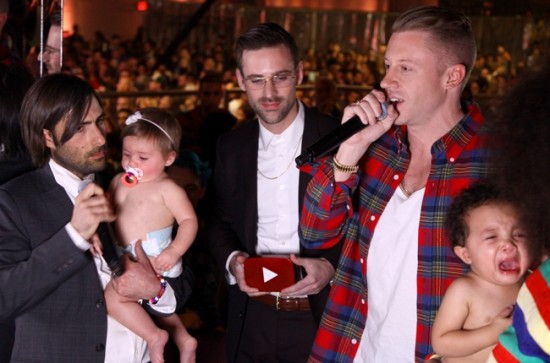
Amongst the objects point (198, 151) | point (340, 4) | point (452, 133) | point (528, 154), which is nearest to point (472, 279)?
point (452, 133)

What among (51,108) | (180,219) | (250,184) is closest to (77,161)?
(51,108)

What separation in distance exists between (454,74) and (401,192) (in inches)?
15.1

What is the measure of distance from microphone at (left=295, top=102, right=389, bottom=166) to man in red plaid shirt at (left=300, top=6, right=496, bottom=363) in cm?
2

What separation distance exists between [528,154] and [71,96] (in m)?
1.56

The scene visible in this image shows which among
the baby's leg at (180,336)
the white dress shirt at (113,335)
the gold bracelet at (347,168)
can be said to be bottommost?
the baby's leg at (180,336)

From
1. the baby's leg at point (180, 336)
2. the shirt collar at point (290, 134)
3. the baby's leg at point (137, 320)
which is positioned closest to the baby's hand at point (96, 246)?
the baby's leg at point (137, 320)

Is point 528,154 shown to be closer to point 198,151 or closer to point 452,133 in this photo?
point 452,133

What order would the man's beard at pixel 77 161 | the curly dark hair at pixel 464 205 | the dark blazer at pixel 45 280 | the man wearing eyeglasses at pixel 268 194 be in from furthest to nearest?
the man wearing eyeglasses at pixel 268 194 < the man's beard at pixel 77 161 < the dark blazer at pixel 45 280 < the curly dark hair at pixel 464 205

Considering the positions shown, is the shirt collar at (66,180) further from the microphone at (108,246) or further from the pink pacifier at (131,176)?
the pink pacifier at (131,176)

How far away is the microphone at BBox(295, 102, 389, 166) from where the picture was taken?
2469 millimetres

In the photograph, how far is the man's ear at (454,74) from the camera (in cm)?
261

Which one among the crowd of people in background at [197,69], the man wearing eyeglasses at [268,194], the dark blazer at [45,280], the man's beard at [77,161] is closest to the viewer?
the dark blazer at [45,280]

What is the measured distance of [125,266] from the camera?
2.74 meters

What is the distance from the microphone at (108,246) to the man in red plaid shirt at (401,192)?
1.93 ft
